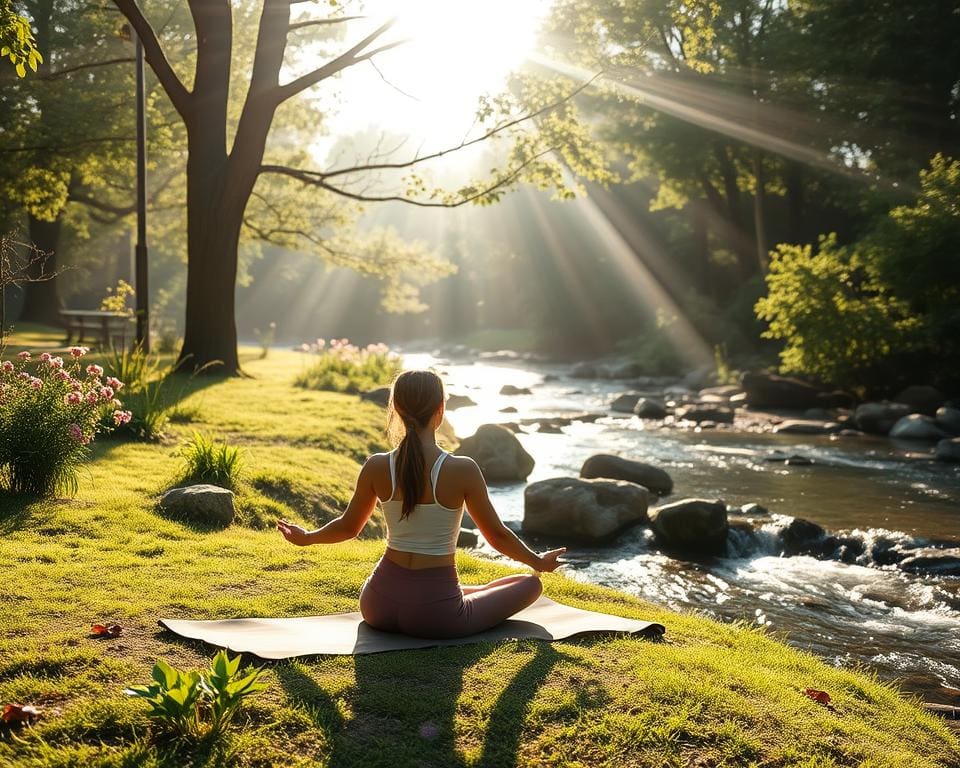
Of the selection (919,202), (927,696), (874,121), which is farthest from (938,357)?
(927,696)

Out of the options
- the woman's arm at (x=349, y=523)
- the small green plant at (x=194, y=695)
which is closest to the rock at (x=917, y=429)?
the woman's arm at (x=349, y=523)

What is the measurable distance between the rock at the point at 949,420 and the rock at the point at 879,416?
0.86m

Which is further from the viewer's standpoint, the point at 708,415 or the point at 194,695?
the point at 708,415

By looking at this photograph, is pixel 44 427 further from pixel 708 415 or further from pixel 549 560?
pixel 708 415

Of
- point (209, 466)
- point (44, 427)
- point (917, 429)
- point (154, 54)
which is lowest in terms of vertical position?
point (917, 429)

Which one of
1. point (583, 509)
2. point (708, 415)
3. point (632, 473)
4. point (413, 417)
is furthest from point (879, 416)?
point (413, 417)

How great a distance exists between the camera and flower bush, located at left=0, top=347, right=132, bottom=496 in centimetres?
743

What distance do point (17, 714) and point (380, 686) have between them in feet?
5.11

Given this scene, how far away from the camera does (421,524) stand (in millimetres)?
4625

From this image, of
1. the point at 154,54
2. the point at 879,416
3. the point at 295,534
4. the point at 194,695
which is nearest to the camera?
the point at 194,695

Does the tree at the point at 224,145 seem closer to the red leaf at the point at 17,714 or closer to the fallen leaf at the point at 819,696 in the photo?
the fallen leaf at the point at 819,696

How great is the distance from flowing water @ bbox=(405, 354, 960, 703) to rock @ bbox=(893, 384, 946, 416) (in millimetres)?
2841

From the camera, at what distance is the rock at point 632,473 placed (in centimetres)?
1373

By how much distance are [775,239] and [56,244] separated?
31388 mm
